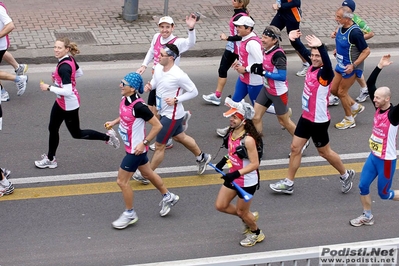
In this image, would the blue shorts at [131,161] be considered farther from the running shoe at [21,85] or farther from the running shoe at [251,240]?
the running shoe at [21,85]

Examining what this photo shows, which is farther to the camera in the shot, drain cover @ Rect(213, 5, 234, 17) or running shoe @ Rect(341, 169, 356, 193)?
drain cover @ Rect(213, 5, 234, 17)

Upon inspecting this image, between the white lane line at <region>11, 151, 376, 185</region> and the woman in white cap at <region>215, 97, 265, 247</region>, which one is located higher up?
the woman in white cap at <region>215, 97, 265, 247</region>

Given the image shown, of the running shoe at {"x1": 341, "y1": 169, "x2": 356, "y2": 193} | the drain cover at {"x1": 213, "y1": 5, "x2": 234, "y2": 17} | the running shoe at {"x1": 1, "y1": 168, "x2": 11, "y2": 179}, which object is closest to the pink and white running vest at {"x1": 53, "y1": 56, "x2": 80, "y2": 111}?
the running shoe at {"x1": 1, "y1": 168, "x2": 11, "y2": 179}

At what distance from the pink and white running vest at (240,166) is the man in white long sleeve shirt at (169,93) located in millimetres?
1441

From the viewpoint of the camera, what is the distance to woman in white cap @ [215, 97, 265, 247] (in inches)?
279

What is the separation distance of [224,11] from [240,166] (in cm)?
864

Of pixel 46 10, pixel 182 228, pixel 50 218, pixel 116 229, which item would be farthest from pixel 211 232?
pixel 46 10

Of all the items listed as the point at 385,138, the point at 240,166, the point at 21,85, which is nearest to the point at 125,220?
the point at 240,166

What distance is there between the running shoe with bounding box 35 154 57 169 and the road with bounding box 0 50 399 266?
0.07 m

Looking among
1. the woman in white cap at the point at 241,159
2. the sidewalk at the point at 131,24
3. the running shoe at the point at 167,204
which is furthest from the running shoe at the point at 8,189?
the sidewalk at the point at 131,24

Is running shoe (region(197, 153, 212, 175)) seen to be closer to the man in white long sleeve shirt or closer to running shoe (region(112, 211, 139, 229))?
the man in white long sleeve shirt

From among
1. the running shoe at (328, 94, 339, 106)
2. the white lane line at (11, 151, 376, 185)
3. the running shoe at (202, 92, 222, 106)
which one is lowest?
the running shoe at (202, 92, 222, 106)

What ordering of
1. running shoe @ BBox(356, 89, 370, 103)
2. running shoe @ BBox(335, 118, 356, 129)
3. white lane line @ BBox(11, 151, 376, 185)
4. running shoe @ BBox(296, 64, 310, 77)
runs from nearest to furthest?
white lane line @ BBox(11, 151, 376, 185)
running shoe @ BBox(335, 118, 356, 129)
running shoe @ BBox(356, 89, 370, 103)
running shoe @ BBox(296, 64, 310, 77)

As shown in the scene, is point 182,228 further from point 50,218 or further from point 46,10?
point 46,10
